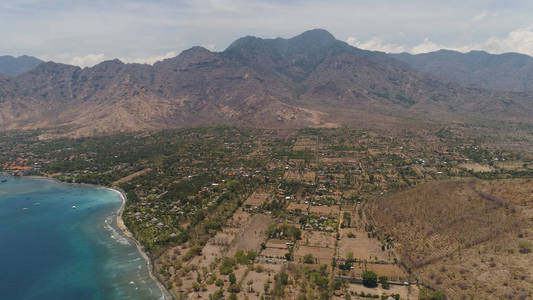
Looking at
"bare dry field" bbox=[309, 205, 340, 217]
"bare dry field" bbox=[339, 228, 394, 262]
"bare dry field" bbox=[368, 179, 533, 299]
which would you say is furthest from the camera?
"bare dry field" bbox=[309, 205, 340, 217]

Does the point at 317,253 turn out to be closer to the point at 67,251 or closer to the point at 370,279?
the point at 370,279

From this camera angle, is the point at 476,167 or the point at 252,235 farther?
the point at 476,167

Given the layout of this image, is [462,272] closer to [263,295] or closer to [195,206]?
[263,295]

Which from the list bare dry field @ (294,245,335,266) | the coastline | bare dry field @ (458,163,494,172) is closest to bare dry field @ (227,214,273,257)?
bare dry field @ (294,245,335,266)

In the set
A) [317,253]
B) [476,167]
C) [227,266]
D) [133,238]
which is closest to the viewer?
[227,266]

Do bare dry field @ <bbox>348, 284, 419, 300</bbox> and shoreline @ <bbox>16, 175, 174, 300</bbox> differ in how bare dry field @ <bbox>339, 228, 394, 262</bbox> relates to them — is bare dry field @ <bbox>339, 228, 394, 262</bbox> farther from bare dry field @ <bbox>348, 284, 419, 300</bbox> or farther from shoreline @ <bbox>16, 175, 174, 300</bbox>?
shoreline @ <bbox>16, 175, 174, 300</bbox>

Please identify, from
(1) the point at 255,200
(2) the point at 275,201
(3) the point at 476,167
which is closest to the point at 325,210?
(2) the point at 275,201

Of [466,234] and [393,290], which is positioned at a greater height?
[466,234]
